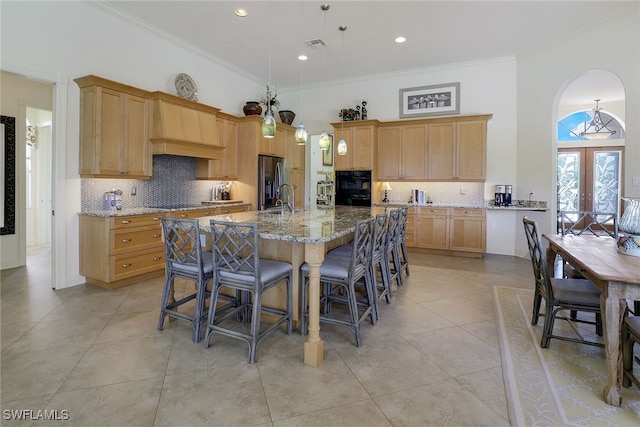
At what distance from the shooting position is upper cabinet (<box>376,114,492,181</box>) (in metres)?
5.95

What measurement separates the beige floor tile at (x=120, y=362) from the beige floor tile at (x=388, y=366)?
1.30m

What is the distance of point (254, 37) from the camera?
5.10 metres

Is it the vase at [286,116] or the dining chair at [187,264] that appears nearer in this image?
the dining chair at [187,264]

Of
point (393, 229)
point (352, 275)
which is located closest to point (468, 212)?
point (393, 229)

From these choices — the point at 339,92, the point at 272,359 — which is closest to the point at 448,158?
the point at 339,92

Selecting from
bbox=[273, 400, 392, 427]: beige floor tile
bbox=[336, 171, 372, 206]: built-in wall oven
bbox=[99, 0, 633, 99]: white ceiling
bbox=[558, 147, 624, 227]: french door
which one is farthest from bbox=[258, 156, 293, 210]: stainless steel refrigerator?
bbox=[558, 147, 624, 227]: french door

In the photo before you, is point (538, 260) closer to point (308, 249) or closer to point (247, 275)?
point (308, 249)

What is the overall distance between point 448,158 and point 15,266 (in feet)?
23.4

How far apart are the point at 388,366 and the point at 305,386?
60 cm

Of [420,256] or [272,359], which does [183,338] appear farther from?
[420,256]

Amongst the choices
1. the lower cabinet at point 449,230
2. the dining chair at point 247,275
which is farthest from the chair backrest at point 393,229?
the lower cabinet at point 449,230

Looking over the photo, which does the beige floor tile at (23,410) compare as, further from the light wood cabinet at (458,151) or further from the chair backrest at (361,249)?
the light wood cabinet at (458,151)

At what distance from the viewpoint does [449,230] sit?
19.6 ft

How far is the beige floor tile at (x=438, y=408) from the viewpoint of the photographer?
5.74 ft
